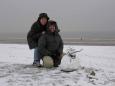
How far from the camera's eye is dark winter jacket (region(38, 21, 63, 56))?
24.6ft

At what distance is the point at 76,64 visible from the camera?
283 inches

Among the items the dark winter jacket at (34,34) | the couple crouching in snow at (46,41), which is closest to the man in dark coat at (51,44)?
the couple crouching in snow at (46,41)

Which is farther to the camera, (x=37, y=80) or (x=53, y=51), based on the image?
(x=53, y=51)

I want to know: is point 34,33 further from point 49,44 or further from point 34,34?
point 49,44

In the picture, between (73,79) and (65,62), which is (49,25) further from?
(73,79)

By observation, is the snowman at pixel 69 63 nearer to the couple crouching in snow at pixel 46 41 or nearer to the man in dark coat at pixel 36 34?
the couple crouching in snow at pixel 46 41

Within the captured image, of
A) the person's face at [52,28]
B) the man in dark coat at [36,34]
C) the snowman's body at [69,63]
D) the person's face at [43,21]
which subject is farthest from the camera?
the man in dark coat at [36,34]

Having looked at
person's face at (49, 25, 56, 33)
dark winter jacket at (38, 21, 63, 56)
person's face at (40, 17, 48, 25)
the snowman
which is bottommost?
the snowman

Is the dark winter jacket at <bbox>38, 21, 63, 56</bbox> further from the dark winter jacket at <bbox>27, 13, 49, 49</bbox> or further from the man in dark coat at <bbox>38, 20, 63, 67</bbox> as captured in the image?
the dark winter jacket at <bbox>27, 13, 49, 49</bbox>

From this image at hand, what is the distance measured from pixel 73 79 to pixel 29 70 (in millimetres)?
1486

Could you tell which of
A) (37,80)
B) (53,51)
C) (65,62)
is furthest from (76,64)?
(37,80)

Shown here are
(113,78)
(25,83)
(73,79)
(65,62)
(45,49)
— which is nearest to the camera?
(25,83)

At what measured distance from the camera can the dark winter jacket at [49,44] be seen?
7504 mm

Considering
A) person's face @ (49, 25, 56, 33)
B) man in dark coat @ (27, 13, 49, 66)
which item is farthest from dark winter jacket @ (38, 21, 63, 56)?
man in dark coat @ (27, 13, 49, 66)
